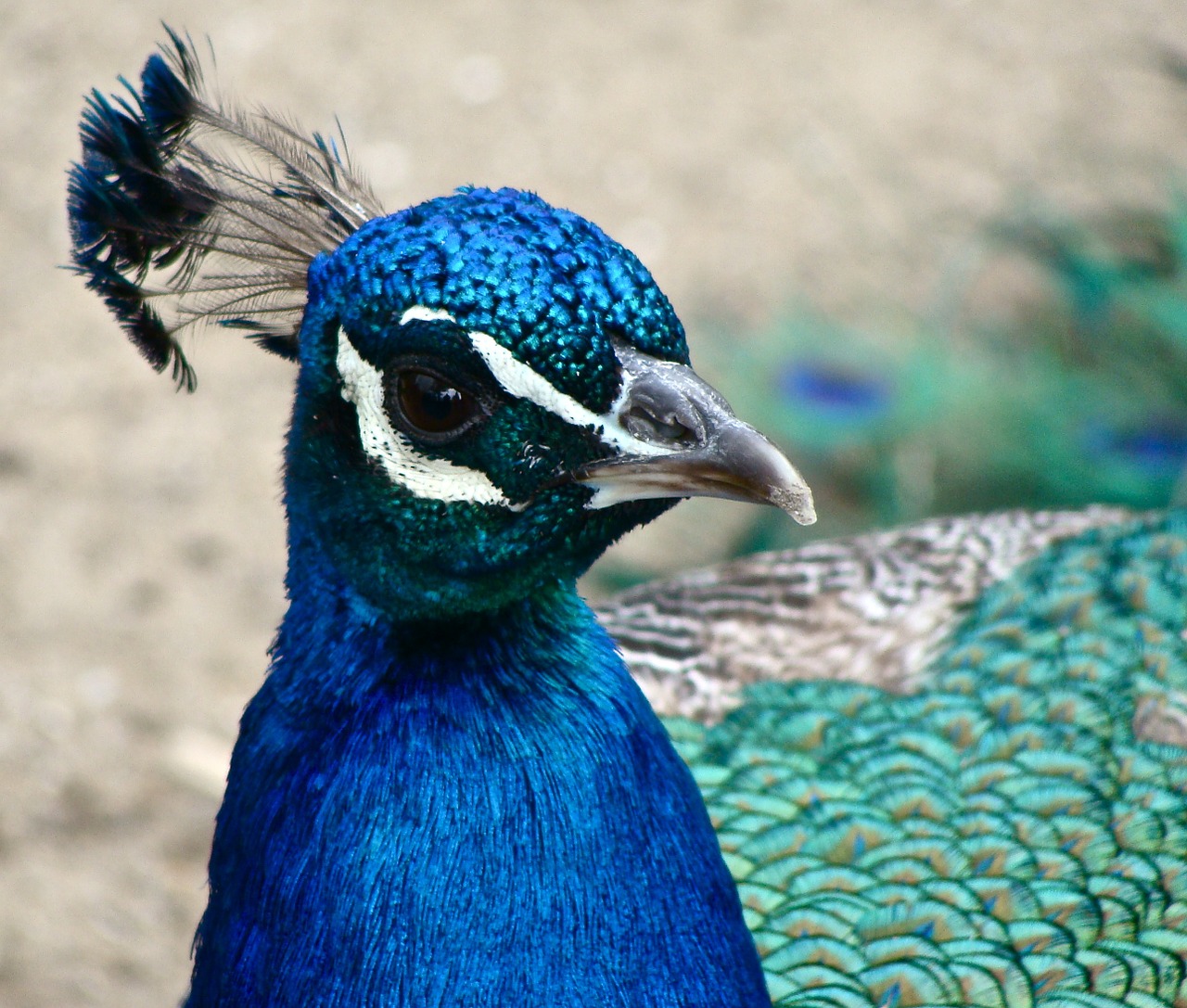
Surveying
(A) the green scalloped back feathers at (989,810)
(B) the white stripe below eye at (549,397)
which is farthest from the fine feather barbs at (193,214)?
(A) the green scalloped back feathers at (989,810)

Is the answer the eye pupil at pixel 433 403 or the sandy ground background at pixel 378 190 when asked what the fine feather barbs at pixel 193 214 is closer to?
the eye pupil at pixel 433 403

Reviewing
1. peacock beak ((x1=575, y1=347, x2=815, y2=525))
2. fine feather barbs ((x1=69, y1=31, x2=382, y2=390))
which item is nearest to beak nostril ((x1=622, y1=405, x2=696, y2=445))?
peacock beak ((x1=575, y1=347, x2=815, y2=525))

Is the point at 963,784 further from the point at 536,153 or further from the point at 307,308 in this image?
the point at 536,153

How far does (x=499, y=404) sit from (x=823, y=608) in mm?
960

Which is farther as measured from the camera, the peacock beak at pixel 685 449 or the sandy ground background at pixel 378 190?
→ the sandy ground background at pixel 378 190

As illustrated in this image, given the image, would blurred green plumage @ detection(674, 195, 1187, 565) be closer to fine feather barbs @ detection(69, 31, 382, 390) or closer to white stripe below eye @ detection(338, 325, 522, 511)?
fine feather barbs @ detection(69, 31, 382, 390)

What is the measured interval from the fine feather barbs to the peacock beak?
393mm

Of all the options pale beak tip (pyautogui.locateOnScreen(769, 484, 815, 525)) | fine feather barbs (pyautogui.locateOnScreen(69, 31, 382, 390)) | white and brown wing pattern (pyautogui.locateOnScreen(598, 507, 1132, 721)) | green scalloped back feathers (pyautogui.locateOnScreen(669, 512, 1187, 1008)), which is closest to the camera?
pale beak tip (pyautogui.locateOnScreen(769, 484, 815, 525))

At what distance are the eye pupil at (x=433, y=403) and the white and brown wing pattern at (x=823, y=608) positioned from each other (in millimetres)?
768

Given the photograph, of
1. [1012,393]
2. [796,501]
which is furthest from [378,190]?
[796,501]

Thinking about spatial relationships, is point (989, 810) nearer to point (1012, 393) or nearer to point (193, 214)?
point (193, 214)

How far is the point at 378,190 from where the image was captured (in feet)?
12.1

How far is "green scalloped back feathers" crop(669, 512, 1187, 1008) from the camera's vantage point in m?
1.25

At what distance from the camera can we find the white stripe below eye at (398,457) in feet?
3.18
